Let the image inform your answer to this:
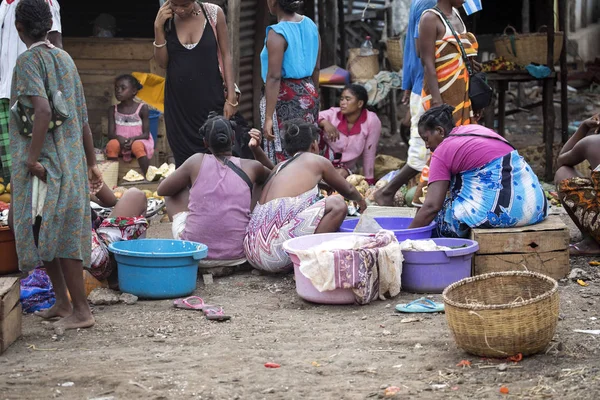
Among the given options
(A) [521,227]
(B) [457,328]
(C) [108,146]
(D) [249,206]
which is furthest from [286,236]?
(C) [108,146]

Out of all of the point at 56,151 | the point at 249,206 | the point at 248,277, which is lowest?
the point at 248,277

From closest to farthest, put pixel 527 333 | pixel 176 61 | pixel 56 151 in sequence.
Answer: pixel 527 333
pixel 56 151
pixel 176 61

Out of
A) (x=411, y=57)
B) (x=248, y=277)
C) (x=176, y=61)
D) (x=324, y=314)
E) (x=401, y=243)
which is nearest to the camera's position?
(x=324, y=314)

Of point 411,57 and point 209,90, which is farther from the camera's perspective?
point 411,57

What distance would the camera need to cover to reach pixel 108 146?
30.8 ft

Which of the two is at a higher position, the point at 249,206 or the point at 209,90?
the point at 209,90

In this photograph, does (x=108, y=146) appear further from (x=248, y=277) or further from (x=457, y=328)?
(x=457, y=328)

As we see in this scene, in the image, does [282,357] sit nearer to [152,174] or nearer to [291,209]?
[291,209]

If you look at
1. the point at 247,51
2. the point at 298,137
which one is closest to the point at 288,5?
the point at 298,137

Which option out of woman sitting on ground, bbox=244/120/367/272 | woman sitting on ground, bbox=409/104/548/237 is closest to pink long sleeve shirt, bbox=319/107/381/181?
woman sitting on ground, bbox=244/120/367/272

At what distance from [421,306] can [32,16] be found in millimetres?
2608

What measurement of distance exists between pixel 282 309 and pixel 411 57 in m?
2.91

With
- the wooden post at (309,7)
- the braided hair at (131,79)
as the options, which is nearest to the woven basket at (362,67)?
the wooden post at (309,7)

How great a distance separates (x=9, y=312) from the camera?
4.60m
